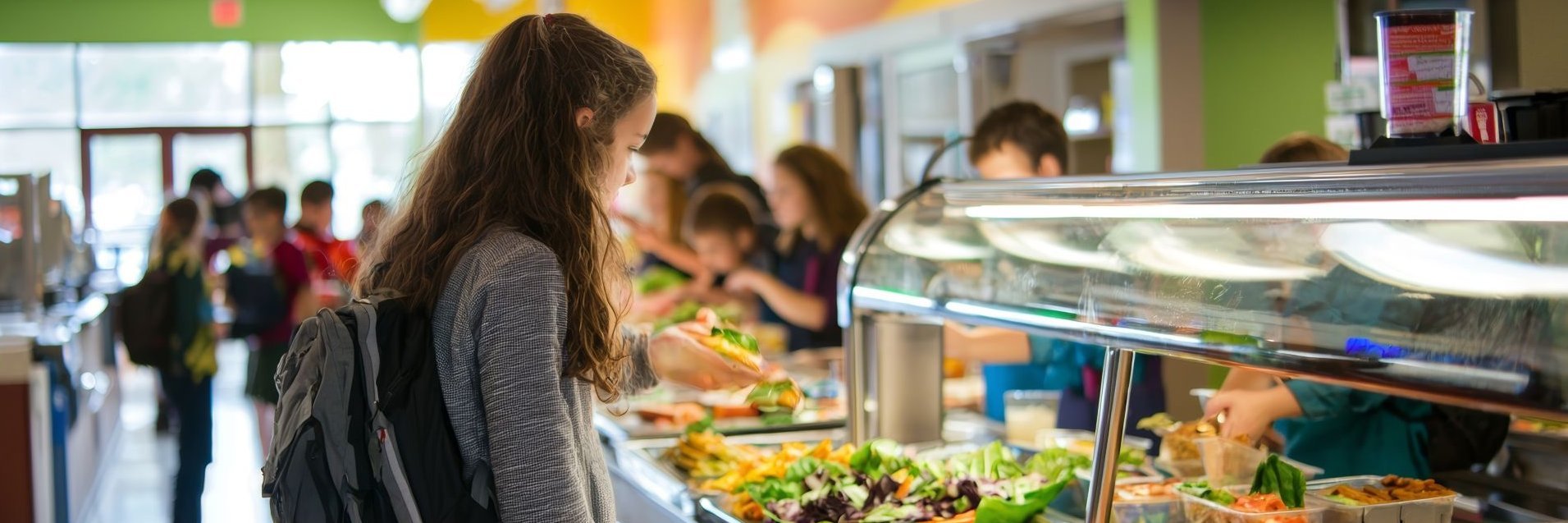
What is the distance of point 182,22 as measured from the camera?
45.6 ft

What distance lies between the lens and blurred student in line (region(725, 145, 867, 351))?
14.7ft

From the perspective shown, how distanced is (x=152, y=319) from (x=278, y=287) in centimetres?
78

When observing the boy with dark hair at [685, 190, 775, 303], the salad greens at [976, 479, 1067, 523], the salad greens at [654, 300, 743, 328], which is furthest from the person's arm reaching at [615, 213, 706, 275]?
the salad greens at [976, 479, 1067, 523]

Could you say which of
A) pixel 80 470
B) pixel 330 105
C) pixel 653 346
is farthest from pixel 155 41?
pixel 653 346

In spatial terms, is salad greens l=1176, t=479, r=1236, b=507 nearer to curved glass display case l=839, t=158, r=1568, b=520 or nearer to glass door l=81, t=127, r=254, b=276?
curved glass display case l=839, t=158, r=1568, b=520

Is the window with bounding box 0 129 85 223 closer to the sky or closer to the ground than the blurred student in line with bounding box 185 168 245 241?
closer to the sky

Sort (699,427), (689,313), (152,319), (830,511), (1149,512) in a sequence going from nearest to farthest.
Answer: (1149,512)
(830,511)
(699,427)
(689,313)
(152,319)

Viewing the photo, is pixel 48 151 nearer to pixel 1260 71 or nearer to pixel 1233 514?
pixel 1260 71

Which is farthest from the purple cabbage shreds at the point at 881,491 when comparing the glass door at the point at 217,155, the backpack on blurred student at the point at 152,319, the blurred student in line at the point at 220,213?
the glass door at the point at 217,155

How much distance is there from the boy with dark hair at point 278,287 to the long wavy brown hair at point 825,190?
2702 millimetres

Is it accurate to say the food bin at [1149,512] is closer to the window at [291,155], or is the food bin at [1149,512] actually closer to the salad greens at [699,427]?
the salad greens at [699,427]

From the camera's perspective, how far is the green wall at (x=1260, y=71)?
4676 millimetres

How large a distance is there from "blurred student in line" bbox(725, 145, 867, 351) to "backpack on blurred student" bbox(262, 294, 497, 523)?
8.87 feet

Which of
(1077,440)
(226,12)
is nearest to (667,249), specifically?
(1077,440)
